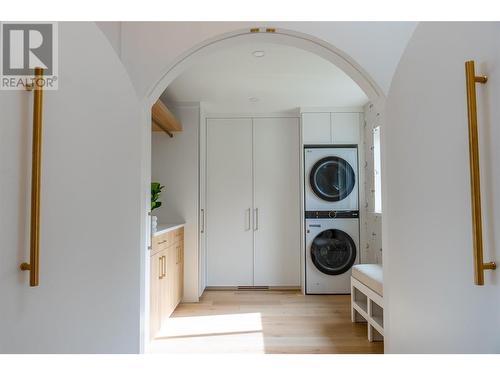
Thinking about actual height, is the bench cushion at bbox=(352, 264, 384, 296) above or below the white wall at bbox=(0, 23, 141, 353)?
below

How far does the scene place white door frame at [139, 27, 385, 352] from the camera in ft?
6.12

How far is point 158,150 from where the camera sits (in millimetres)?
4059

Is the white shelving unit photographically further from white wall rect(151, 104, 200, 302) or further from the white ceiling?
the white ceiling

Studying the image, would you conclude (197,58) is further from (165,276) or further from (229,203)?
(229,203)

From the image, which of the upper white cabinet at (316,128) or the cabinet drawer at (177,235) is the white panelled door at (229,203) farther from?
the upper white cabinet at (316,128)

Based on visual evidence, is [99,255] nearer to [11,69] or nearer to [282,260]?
[11,69]

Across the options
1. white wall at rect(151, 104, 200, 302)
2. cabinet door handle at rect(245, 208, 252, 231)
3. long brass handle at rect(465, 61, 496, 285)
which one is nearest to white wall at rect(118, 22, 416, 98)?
long brass handle at rect(465, 61, 496, 285)

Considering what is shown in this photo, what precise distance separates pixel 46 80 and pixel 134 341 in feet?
4.41

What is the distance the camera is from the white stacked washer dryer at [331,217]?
4191mm

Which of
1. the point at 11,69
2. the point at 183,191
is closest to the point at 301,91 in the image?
the point at 183,191

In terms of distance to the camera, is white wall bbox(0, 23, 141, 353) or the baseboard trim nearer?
white wall bbox(0, 23, 141, 353)

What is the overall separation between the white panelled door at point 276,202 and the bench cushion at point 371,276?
4.48 feet

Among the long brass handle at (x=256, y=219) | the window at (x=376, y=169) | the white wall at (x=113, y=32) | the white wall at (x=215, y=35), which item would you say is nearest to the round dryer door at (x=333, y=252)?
the window at (x=376, y=169)

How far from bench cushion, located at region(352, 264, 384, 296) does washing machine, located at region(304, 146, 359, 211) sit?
123cm
